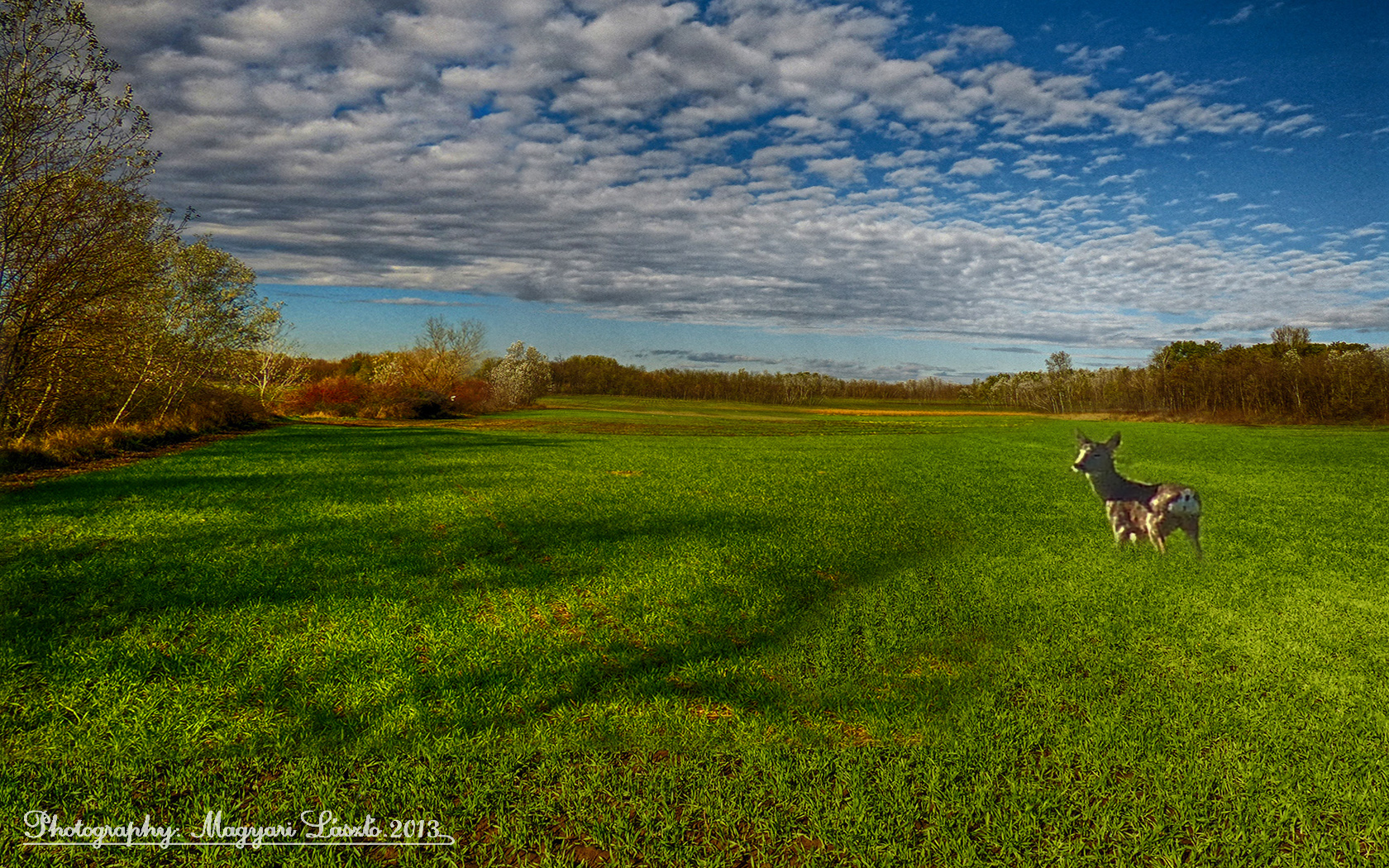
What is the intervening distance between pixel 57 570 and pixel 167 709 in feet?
18.1

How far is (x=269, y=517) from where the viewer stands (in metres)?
12.8

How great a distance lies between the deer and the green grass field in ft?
1.14

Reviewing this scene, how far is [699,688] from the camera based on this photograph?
236 inches

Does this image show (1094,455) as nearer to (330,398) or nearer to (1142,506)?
(1142,506)

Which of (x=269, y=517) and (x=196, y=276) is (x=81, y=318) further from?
(x=196, y=276)

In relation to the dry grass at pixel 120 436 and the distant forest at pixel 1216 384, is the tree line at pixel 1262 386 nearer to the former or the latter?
the distant forest at pixel 1216 384

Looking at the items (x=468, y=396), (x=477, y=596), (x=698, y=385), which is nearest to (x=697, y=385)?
(x=698, y=385)

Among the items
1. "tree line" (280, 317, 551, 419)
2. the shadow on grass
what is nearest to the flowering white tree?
"tree line" (280, 317, 551, 419)

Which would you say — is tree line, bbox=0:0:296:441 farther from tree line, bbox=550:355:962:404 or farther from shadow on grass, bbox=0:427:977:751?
tree line, bbox=550:355:962:404

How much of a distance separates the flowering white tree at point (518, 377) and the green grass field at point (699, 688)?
79.5m

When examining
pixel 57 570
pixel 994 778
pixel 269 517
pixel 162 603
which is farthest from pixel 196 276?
pixel 994 778

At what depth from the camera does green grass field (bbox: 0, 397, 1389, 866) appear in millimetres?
4066

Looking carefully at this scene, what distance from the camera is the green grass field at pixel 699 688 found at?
4.07 meters

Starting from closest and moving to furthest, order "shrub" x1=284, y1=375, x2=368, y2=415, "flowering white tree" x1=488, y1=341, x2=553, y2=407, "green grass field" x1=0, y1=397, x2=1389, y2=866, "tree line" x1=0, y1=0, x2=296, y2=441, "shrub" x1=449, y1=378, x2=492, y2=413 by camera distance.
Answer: "green grass field" x1=0, y1=397, x2=1389, y2=866 → "tree line" x1=0, y1=0, x2=296, y2=441 → "shrub" x1=284, y1=375, x2=368, y2=415 → "shrub" x1=449, y1=378, x2=492, y2=413 → "flowering white tree" x1=488, y1=341, x2=553, y2=407
